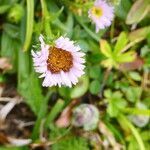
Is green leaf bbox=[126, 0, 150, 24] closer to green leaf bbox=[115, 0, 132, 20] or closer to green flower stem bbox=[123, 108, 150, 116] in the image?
green leaf bbox=[115, 0, 132, 20]

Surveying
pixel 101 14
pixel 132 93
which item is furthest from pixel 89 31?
pixel 132 93

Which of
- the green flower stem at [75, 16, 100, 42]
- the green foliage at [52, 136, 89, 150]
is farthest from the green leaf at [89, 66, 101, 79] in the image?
the green foliage at [52, 136, 89, 150]

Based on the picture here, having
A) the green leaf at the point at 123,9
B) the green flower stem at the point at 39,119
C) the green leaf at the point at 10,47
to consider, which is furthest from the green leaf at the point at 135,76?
the green leaf at the point at 10,47

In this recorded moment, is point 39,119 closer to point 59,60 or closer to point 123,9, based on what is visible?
point 59,60

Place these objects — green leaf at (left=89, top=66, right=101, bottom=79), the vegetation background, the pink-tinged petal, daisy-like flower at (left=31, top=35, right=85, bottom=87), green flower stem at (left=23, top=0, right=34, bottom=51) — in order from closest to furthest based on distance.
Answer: daisy-like flower at (left=31, top=35, right=85, bottom=87) → the pink-tinged petal → green flower stem at (left=23, top=0, right=34, bottom=51) → the vegetation background → green leaf at (left=89, top=66, right=101, bottom=79)

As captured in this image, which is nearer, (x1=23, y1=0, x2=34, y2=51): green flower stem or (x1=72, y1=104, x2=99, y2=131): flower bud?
(x1=23, y1=0, x2=34, y2=51): green flower stem

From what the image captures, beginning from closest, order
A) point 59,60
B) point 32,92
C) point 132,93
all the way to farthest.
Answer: point 59,60 → point 32,92 → point 132,93

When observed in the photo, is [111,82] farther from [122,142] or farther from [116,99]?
[122,142]
